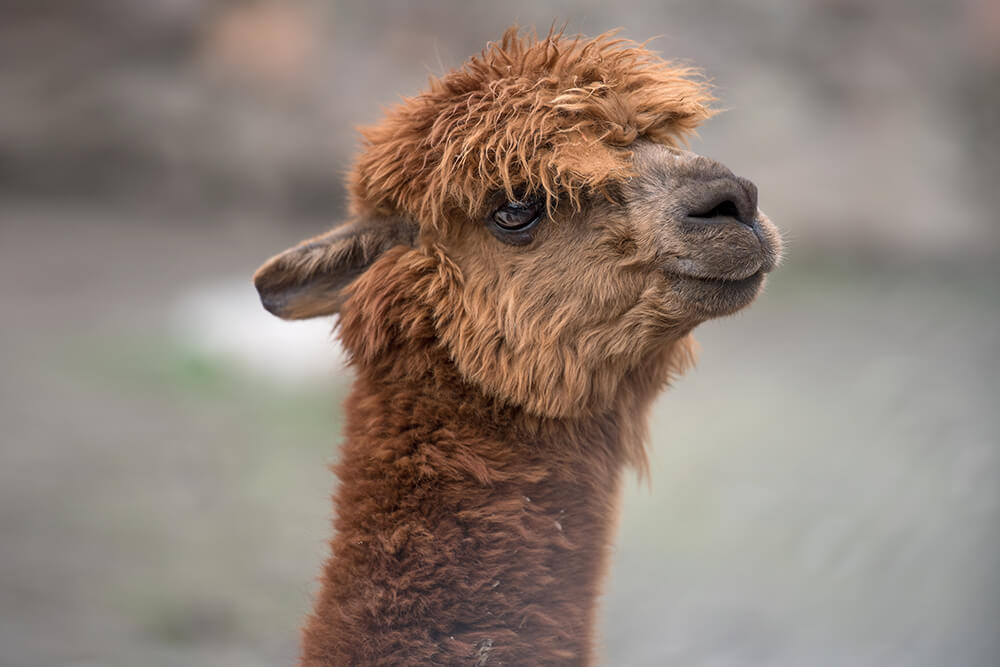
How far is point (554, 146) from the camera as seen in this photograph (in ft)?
5.58

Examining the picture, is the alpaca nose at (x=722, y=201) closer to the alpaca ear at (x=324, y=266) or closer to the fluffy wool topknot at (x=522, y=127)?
the fluffy wool topknot at (x=522, y=127)

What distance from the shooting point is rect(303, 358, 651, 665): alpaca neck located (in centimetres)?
158

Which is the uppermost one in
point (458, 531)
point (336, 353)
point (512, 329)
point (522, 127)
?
point (336, 353)

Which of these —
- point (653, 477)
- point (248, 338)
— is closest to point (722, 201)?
point (653, 477)

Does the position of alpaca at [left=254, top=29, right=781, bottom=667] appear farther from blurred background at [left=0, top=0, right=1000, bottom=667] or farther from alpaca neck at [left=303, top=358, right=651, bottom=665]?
blurred background at [left=0, top=0, right=1000, bottom=667]

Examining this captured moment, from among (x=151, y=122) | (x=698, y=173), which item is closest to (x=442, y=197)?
(x=698, y=173)

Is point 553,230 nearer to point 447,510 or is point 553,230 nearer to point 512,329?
point 512,329

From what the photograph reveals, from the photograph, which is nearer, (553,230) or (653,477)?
(553,230)

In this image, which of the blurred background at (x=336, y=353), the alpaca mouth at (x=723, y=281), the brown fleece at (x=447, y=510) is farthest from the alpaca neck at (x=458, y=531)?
the blurred background at (x=336, y=353)

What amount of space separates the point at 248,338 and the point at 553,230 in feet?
13.4

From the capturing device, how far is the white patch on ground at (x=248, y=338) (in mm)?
5449

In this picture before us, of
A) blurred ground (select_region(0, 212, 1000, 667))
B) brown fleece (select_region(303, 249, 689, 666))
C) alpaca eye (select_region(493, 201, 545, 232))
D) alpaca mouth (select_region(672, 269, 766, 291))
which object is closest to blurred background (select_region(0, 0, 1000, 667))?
blurred ground (select_region(0, 212, 1000, 667))

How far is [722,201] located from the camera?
1.65 m

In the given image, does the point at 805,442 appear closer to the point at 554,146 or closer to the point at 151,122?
the point at 554,146
